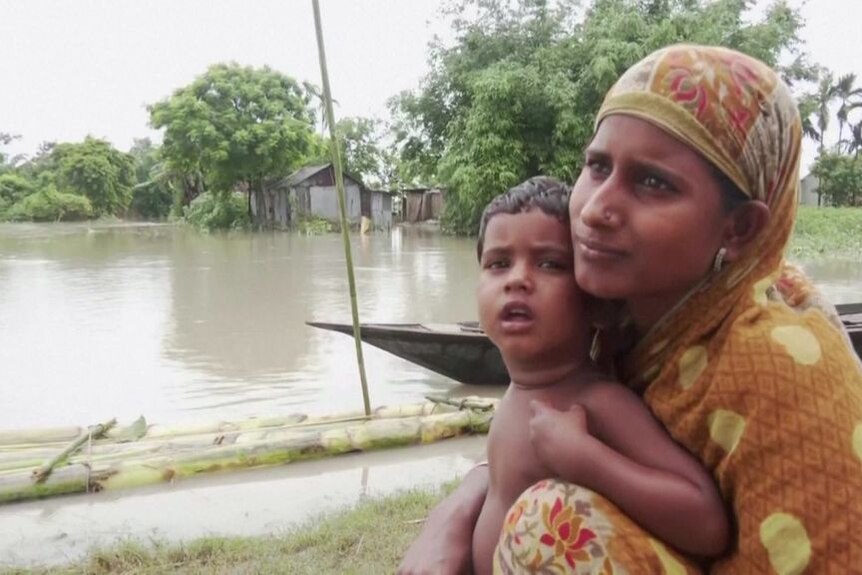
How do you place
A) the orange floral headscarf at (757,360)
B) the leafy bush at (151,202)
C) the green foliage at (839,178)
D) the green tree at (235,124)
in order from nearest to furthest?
the orange floral headscarf at (757,360)
the green foliage at (839,178)
the green tree at (235,124)
the leafy bush at (151,202)

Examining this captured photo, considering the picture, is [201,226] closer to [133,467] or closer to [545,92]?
[545,92]

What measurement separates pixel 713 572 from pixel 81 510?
414cm

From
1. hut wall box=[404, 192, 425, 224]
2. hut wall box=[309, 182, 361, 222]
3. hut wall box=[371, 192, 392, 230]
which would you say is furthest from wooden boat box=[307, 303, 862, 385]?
hut wall box=[404, 192, 425, 224]

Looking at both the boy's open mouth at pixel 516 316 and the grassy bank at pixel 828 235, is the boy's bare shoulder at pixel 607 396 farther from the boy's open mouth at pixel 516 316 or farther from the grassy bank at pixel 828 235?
the grassy bank at pixel 828 235

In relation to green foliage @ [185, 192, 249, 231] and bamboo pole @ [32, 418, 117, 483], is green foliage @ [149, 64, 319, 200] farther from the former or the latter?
bamboo pole @ [32, 418, 117, 483]

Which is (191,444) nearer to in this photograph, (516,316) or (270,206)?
(516,316)

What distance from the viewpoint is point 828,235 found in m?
20.1

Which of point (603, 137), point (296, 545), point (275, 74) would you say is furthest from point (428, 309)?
point (275, 74)

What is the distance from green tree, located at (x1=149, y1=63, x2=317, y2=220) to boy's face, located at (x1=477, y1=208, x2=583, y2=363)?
94.6 ft

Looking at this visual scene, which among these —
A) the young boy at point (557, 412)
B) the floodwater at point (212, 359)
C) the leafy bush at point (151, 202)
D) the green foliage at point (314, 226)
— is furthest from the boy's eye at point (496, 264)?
the leafy bush at point (151, 202)

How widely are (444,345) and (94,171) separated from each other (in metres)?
40.2

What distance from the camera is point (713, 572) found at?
3.21 ft

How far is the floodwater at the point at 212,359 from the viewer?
4.33 m

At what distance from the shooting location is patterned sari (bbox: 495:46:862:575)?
2.85 feet
